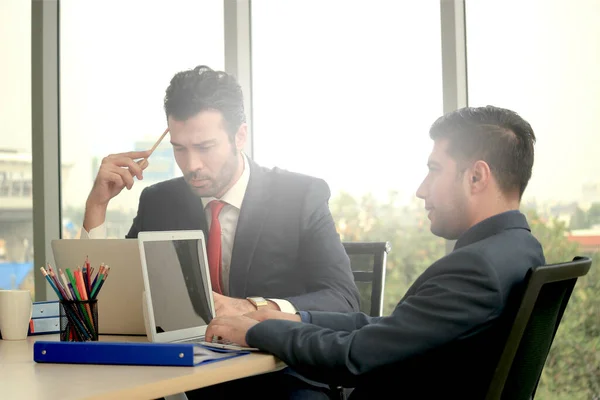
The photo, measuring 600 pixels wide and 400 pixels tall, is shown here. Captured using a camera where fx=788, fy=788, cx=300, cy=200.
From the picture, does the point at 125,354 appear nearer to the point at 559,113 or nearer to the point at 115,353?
the point at 115,353

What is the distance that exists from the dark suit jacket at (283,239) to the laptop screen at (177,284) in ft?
1.69

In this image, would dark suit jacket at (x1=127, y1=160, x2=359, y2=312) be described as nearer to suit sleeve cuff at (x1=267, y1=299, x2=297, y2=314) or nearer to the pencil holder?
suit sleeve cuff at (x1=267, y1=299, x2=297, y2=314)

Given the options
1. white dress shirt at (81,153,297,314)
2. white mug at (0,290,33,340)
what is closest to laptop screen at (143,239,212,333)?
white mug at (0,290,33,340)

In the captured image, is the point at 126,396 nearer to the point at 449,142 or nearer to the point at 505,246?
the point at 505,246

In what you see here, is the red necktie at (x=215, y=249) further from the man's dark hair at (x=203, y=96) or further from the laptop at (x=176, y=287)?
the laptop at (x=176, y=287)

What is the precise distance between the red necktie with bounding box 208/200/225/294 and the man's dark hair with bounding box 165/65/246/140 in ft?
1.19

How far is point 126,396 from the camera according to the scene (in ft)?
4.18

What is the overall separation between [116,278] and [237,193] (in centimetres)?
73

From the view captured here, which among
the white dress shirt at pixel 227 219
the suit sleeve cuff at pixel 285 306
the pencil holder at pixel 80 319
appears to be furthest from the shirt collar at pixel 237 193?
the pencil holder at pixel 80 319

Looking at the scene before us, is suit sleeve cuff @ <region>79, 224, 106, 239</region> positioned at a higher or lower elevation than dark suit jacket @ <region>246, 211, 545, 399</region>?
higher

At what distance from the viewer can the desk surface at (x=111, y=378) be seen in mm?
1268

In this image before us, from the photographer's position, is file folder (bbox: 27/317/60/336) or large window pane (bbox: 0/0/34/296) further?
large window pane (bbox: 0/0/34/296)

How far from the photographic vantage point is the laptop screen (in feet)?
6.00

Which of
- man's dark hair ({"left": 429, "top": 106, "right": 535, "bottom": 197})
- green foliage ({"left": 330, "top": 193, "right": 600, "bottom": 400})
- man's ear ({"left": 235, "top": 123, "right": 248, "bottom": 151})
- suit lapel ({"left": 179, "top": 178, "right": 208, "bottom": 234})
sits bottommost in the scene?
green foliage ({"left": 330, "top": 193, "right": 600, "bottom": 400})
